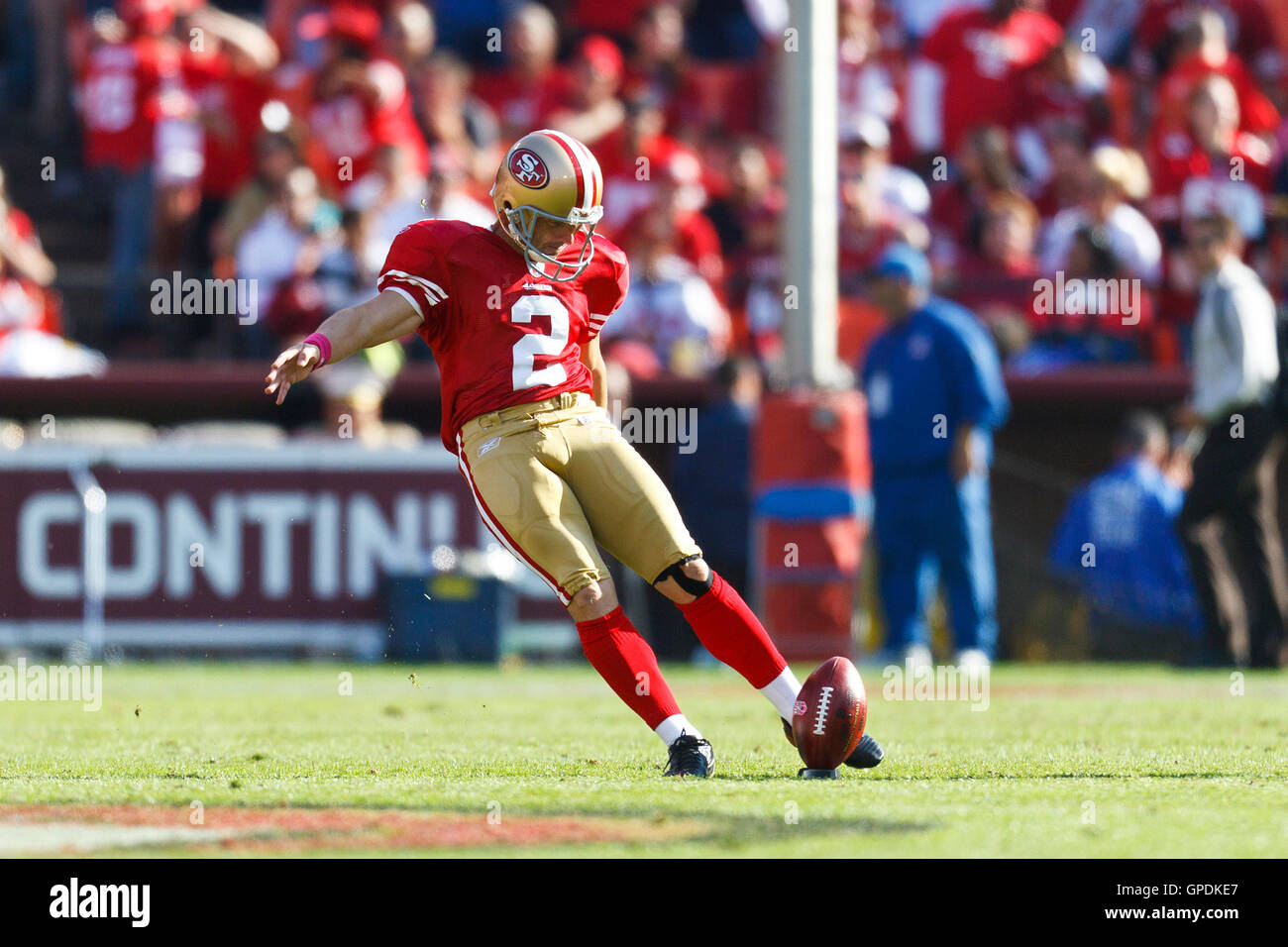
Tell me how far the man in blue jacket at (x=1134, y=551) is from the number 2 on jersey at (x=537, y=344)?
6.72 meters

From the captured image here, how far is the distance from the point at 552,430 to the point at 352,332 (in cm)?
72

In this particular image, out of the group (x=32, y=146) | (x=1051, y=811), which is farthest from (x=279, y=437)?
(x=1051, y=811)

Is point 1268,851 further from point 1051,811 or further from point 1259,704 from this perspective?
point 1259,704

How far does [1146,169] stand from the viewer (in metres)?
15.3

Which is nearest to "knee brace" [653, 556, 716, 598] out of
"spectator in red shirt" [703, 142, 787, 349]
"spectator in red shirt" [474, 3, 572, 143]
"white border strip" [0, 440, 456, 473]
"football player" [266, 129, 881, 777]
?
"football player" [266, 129, 881, 777]

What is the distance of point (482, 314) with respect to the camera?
6.55 meters

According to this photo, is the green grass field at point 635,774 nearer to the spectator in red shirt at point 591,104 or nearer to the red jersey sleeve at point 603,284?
the red jersey sleeve at point 603,284

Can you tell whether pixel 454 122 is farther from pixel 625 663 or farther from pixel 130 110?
pixel 625 663

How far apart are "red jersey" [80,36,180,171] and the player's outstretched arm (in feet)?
29.0

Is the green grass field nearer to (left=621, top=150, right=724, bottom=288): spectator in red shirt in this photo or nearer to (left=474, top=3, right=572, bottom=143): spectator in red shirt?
(left=621, top=150, right=724, bottom=288): spectator in red shirt

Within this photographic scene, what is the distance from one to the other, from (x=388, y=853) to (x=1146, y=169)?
38.6ft

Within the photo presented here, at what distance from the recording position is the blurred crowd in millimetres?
13688
